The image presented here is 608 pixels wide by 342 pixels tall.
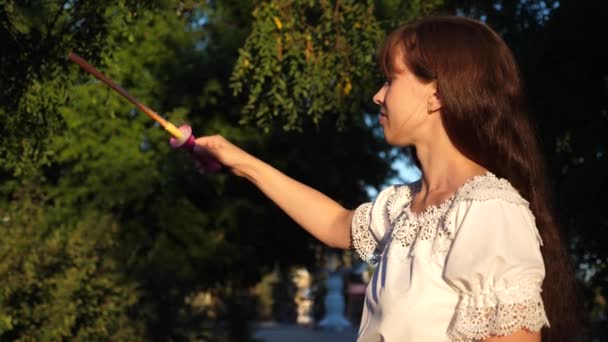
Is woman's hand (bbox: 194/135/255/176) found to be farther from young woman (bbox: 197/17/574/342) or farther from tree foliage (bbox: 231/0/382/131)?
tree foliage (bbox: 231/0/382/131)

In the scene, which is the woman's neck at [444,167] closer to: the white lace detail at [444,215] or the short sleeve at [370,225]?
the white lace detail at [444,215]

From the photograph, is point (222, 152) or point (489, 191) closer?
point (489, 191)

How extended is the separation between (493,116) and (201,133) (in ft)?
64.3

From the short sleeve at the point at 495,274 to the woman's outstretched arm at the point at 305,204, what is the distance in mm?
740

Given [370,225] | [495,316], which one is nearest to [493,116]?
[495,316]

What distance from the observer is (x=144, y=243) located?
2241 cm

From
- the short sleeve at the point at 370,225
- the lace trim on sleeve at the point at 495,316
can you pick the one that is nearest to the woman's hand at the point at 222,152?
the short sleeve at the point at 370,225

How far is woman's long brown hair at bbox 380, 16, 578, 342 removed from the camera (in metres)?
2.75

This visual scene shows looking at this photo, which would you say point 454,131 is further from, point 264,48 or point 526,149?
point 264,48

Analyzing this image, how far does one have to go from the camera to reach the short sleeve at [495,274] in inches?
100

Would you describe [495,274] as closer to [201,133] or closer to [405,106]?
[405,106]

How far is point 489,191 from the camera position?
2.66m

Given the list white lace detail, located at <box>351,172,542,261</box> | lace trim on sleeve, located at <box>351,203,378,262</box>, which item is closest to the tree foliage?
lace trim on sleeve, located at <box>351,203,378,262</box>

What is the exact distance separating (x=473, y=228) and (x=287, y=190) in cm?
89
